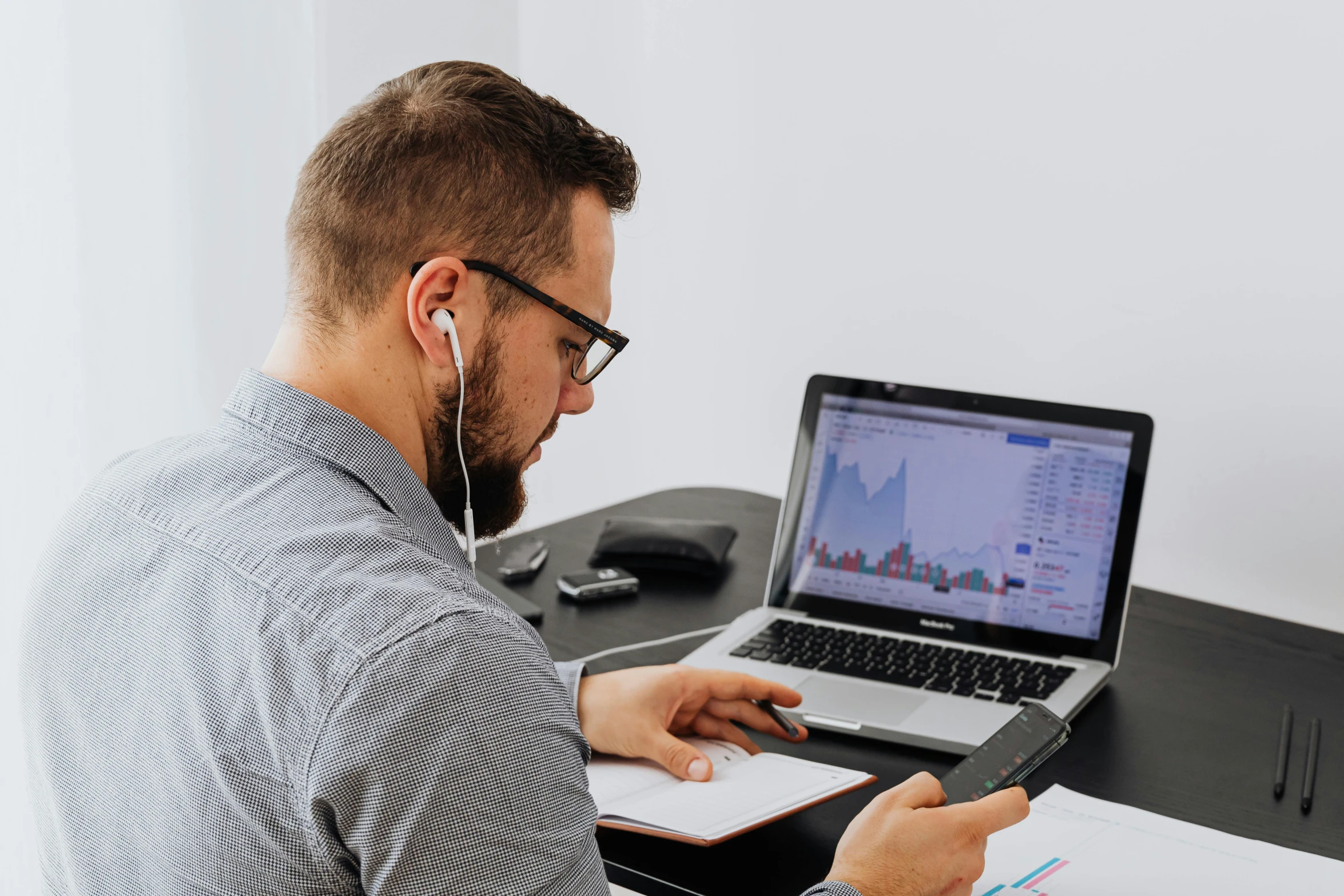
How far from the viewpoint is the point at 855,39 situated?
1756mm

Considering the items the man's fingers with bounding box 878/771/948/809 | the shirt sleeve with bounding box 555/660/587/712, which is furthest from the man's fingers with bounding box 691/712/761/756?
the man's fingers with bounding box 878/771/948/809

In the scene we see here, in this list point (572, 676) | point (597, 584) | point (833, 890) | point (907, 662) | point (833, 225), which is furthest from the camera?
point (833, 225)

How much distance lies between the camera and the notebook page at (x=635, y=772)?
3.17 feet

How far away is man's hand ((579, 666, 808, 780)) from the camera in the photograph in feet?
3.30

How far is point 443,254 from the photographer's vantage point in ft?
2.75

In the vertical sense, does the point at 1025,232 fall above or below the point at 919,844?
above

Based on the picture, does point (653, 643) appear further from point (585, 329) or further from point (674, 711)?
point (585, 329)

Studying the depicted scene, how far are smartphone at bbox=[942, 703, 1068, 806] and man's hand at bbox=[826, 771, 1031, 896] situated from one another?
0.19 feet

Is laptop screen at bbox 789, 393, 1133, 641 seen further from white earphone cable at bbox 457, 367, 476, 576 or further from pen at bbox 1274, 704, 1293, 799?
white earphone cable at bbox 457, 367, 476, 576

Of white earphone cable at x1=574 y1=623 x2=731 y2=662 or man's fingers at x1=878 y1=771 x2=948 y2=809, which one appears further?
white earphone cable at x1=574 y1=623 x2=731 y2=662

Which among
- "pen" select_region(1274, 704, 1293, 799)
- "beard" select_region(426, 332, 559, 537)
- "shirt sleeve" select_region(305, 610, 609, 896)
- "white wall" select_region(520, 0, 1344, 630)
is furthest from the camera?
"white wall" select_region(520, 0, 1344, 630)

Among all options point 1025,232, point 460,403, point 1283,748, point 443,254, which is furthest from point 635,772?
point 1025,232

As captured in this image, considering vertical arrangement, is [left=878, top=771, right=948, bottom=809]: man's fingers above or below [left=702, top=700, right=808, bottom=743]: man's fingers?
above

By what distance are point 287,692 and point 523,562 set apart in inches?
33.5
